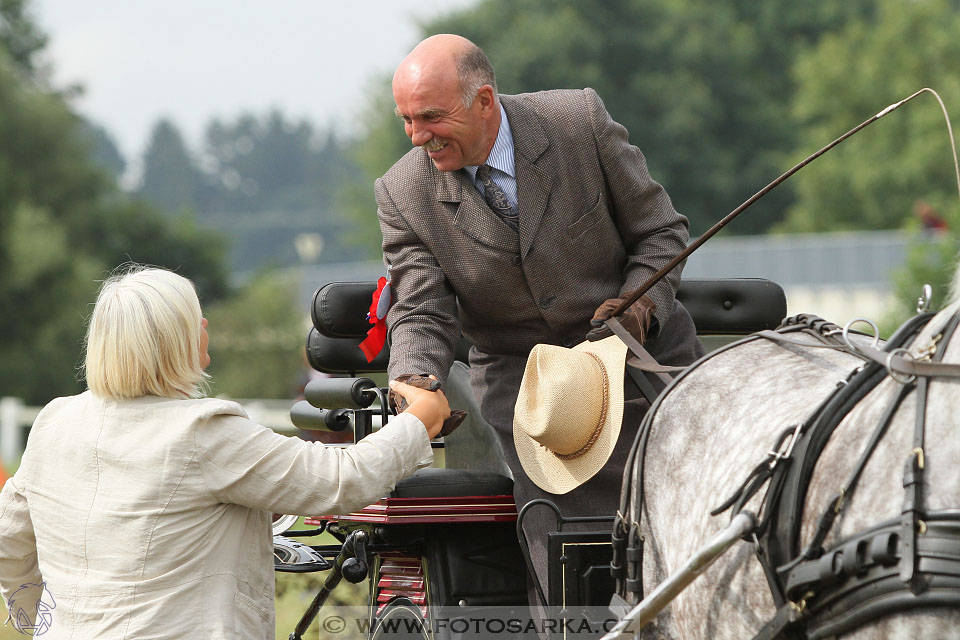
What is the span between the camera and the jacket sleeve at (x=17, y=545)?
2438mm

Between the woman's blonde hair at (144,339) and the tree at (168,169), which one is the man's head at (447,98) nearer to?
the woman's blonde hair at (144,339)

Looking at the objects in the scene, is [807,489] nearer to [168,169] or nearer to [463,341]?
[463,341]

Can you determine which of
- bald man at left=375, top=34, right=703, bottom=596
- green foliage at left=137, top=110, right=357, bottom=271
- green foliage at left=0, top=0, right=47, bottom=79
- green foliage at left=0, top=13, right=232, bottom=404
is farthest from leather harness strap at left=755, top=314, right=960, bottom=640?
green foliage at left=137, top=110, right=357, bottom=271

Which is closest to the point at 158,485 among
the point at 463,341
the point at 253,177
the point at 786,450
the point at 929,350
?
the point at 786,450

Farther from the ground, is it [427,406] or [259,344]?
[259,344]

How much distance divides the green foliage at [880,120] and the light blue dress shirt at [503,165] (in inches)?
941

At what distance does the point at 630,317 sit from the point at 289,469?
0.97 meters

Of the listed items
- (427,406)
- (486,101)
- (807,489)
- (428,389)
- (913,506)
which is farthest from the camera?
(486,101)

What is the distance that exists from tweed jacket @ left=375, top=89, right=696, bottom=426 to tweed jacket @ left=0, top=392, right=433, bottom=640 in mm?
749

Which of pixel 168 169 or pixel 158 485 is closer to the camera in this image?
pixel 158 485

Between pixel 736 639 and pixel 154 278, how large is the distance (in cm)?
125

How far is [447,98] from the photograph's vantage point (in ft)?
9.57

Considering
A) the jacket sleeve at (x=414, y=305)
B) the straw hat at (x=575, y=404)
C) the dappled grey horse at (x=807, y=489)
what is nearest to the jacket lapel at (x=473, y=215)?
the jacket sleeve at (x=414, y=305)

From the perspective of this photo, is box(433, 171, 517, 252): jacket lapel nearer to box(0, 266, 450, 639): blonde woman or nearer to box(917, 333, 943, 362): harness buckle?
box(0, 266, 450, 639): blonde woman
